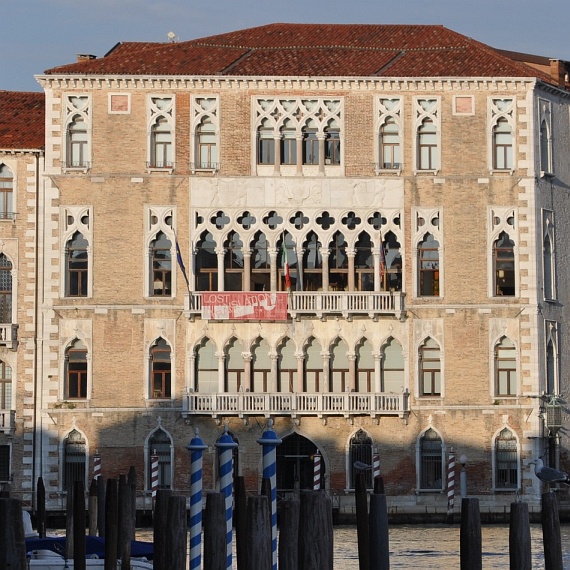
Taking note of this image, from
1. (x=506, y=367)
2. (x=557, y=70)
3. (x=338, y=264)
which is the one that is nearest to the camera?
(x=506, y=367)

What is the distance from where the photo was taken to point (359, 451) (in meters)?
47.0

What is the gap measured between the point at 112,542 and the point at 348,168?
72.5ft

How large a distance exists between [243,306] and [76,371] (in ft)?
14.5

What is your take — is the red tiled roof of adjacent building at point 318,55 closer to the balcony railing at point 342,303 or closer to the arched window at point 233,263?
A: the arched window at point 233,263

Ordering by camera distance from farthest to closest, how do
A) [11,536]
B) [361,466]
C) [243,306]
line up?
[243,306], [361,466], [11,536]

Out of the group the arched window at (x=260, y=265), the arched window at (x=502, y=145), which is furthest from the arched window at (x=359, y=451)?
the arched window at (x=502, y=145)

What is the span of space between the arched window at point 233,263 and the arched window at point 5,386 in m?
5.76

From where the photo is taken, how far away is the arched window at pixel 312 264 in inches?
1861

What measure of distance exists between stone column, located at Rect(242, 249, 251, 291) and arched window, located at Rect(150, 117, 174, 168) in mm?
2890

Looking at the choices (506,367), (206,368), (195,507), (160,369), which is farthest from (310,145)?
(195,507)

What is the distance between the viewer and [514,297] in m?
47.3

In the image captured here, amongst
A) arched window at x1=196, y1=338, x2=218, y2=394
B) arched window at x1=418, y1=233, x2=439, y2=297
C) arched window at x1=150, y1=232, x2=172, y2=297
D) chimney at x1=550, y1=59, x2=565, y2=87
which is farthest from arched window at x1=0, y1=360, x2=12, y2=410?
chimney at x1=550, y1=59, x2=565, y2=87

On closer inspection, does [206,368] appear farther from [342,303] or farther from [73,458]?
[73,458]

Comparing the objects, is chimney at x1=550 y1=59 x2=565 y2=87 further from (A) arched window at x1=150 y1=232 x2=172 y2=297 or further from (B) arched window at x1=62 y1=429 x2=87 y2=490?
(B) arched window at x1=62 y1=429 x2=87 y2=490
